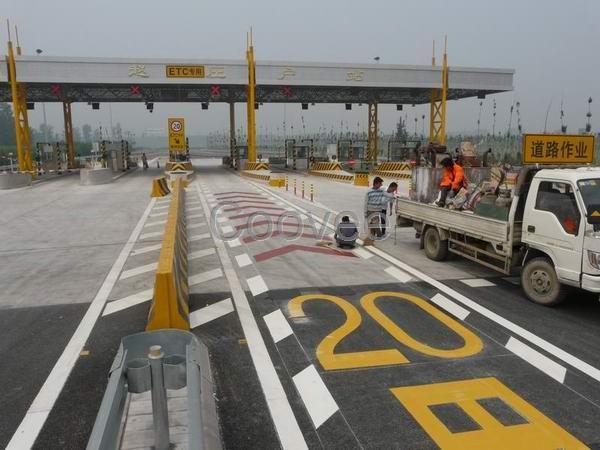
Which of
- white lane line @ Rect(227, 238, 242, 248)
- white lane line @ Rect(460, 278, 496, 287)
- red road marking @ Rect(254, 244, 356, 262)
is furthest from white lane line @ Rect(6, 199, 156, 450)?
white lane line @ Rect(460, 278, 496, 287)

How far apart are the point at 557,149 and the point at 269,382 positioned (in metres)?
6.68

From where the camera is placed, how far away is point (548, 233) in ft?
24.6

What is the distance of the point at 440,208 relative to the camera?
10.5 metres

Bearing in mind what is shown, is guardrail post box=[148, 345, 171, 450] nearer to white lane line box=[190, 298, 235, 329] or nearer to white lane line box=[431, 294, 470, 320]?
white lane line box=[190, 298, 235, 329]

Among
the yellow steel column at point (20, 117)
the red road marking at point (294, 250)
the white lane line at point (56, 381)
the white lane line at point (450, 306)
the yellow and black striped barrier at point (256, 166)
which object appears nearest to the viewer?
the white lane line at point (56, 381)

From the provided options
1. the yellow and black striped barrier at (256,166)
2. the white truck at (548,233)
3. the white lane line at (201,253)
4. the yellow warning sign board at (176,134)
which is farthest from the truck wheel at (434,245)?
the yellow and black striped barrier at (256,166)

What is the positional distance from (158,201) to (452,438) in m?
19.5

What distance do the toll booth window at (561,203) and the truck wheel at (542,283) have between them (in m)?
0.76

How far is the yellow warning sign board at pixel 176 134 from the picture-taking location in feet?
113

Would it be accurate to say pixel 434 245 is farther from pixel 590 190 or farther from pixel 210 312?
pixel 210 312

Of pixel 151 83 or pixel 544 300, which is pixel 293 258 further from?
pixel 151 83

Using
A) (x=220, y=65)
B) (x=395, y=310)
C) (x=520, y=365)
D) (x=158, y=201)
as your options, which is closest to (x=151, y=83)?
(x=220, y=65)

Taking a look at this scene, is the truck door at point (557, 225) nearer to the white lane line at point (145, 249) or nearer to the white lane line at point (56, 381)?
the white lane line at point (56, 381)

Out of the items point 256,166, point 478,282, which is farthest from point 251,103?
point 478,282
